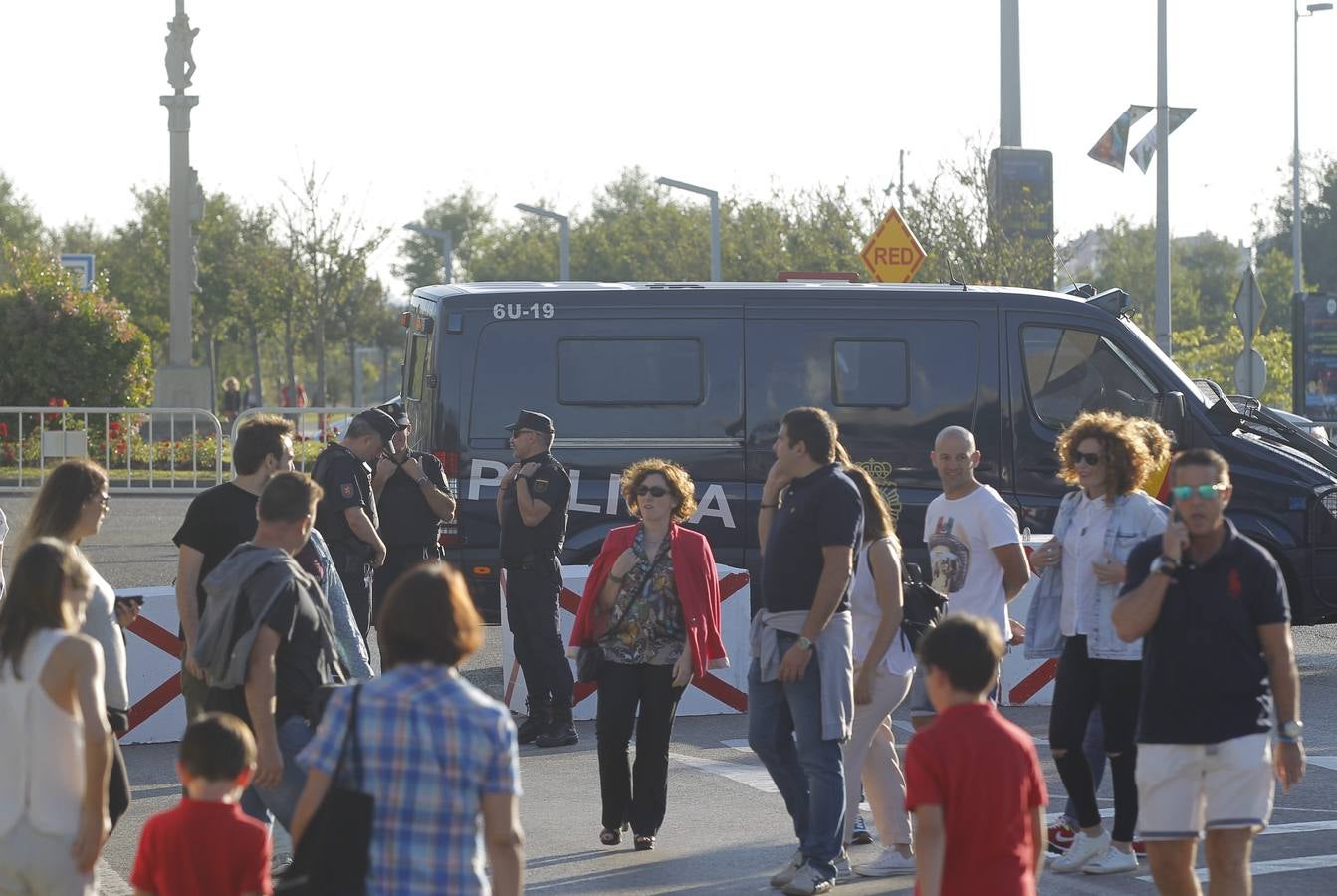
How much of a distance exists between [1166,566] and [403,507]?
5.76 m

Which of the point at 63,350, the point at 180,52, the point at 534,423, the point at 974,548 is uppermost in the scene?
the point at 180,52

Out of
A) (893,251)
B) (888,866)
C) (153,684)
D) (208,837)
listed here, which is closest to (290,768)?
(208,837)

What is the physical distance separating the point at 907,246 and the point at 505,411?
8159 millimetres

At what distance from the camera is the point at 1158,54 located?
81.7 feet

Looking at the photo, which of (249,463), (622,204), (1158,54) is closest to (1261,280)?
(622,204)

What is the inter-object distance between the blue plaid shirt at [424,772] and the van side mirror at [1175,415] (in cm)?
864

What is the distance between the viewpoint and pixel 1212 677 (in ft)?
18.4

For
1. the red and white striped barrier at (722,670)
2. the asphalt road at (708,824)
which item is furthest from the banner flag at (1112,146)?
the red and white striped barrier at (722,670)

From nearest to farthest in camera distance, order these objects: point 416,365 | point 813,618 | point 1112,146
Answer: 1. point 813,618
2. point 416,365
3. point 1112,146

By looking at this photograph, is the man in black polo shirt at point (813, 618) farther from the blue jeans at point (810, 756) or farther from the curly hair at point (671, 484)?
the curly hair at point (671, 484)

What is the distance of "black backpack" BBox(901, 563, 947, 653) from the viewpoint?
7.62 m

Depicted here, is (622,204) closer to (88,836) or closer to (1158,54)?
(1158,54)

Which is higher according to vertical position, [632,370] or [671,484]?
[632,370]

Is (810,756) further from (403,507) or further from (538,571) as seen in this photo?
(403,507)
